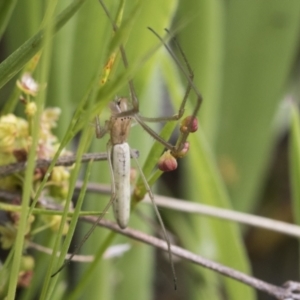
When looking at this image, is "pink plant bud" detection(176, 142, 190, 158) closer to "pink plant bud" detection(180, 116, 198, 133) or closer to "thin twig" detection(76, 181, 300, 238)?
"pink plant bud" detection(180, 116, 198, 133)

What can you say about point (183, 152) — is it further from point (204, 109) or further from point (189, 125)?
point (204, 109)

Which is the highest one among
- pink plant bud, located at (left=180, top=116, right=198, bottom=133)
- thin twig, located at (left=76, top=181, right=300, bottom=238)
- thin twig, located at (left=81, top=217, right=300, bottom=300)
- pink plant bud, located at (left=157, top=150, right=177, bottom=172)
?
pink plant bud, located at (left=180, top=116, right=198, bottom=133)

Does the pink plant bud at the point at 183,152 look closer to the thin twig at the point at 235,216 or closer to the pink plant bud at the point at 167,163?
the pink plant bud at the point at 167,163

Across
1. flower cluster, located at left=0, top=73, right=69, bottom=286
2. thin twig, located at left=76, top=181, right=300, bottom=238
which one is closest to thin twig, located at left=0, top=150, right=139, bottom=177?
flower cluster, located at left=0, top=73, right=69, bottom=286

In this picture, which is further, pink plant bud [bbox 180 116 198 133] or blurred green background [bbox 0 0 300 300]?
blurred green background [bbox 0 0 300 300]

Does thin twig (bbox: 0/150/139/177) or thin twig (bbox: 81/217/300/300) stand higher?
thin twig (bbox: 0/150/139/177)

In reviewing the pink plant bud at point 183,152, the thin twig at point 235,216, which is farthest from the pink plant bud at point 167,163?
the thin twig at point 235,216

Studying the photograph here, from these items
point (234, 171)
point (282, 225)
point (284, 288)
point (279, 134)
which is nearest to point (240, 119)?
point (234, 171)
